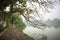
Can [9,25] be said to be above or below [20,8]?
below

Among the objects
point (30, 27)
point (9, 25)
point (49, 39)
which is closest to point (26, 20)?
point (30, 27)

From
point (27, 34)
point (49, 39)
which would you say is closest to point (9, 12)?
point (27, 34)

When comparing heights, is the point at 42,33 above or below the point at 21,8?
below

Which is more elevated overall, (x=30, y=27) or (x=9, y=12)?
(x=9, y=12)

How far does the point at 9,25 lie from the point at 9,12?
0.22 metres

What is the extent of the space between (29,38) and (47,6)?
2.02 feet

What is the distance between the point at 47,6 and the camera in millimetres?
2500

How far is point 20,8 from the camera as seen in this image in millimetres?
2516

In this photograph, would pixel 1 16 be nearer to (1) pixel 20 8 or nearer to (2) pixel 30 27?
(1) pixel 20 8

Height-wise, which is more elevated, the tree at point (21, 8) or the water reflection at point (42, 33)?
the tree at point (21, 8)

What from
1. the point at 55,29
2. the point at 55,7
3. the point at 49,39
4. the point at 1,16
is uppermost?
the point at 55,7

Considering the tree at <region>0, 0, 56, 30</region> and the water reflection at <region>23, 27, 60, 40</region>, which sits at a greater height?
the tree at <region>0, 0, 56, 30</region>

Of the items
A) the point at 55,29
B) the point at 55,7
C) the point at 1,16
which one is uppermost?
the point at 55,7

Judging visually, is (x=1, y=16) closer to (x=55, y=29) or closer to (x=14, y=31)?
(x=14, y=31)
